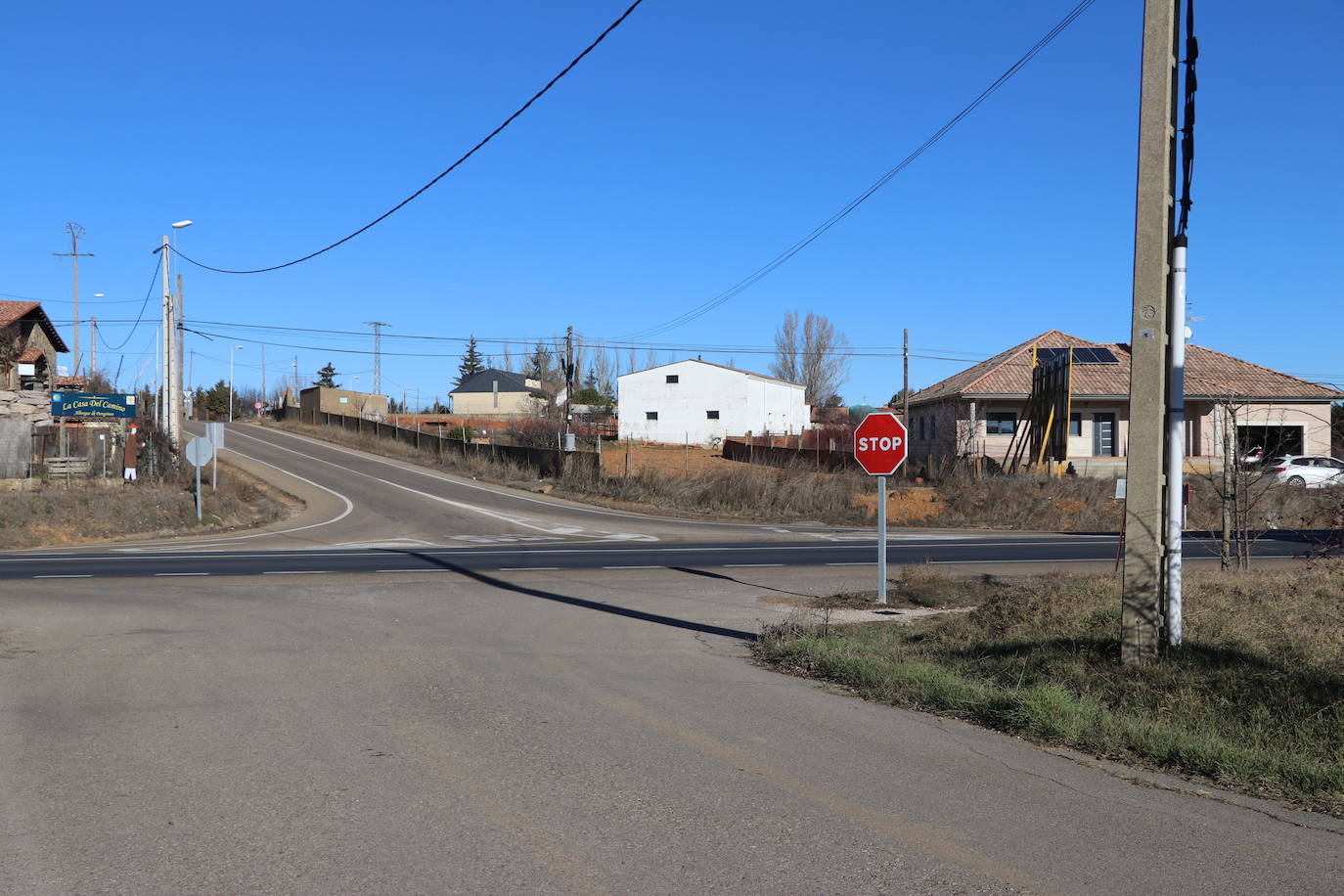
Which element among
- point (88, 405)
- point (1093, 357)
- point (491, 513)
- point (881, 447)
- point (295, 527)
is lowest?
point (295, 527)

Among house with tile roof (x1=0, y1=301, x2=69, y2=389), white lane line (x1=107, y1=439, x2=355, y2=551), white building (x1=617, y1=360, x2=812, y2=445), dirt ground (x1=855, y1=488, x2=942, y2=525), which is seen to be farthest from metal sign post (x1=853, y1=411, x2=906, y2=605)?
white building (x1=617, y1=360, x2=812, y2=445)

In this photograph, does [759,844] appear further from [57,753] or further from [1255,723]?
[57,753]

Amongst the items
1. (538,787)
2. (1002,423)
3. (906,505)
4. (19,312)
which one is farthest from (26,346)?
(538,787)

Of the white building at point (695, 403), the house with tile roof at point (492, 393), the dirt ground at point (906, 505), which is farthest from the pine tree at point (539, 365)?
the dirt ground at point (906, 505)

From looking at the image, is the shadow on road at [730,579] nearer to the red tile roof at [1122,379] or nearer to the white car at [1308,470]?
the white car at [1308,470]

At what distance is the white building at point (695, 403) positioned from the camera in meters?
78.8

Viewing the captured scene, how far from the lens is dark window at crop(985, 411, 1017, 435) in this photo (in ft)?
161

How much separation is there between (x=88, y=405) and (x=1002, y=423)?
37.2 metres

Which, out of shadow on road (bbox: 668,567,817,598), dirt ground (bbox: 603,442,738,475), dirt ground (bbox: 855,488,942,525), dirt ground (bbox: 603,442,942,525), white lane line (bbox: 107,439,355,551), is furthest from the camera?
dirt ground (bbox: 603,442,738,475)

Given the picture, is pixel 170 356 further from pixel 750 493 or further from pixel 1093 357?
pixel 1093 357

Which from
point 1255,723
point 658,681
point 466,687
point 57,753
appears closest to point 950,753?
point 1255,723

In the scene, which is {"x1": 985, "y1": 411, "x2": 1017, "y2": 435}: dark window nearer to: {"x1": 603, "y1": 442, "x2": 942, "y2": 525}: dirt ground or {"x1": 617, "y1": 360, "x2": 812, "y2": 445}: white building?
{"x1": 603, "y1": 442, "x2": 942, "y2": 525}: dirt ground

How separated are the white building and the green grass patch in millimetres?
65835

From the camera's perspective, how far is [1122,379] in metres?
48.6
